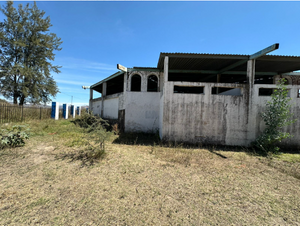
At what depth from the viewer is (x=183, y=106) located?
6.91m

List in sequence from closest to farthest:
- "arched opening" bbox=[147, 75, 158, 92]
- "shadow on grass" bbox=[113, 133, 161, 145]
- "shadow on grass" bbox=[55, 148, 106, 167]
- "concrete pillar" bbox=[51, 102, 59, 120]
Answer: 1. "shadow on grass" bbox=[55, 148, 106, 167]
2. "shadow on grass" bbox=[113, 133, 161, 145]
3. "arched opening" bbox=[147, 75, 158, 92]
4. "concrete pillar" bbox=[51, 102, 59, 120]

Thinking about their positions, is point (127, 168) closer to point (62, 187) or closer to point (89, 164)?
point (89, 164)

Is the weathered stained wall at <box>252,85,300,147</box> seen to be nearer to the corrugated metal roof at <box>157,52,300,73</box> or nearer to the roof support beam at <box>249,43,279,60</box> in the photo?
the roof support beam at <box>249,43,279,60</box>

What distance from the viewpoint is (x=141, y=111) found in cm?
960

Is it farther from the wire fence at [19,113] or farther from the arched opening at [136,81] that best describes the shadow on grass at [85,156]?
the wire fence at [19,113]

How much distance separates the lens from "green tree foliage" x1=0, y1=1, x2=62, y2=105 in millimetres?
17125

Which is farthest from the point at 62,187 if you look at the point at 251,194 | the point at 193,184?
the point at 251,194

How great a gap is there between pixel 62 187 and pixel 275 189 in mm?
4929

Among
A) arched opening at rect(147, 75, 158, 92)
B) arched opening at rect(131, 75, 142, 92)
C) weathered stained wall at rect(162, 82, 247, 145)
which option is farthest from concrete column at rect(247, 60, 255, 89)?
arched opening at rect(131, 75, 142, 92)

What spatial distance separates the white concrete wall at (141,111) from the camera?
9539mm

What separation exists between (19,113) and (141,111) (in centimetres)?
1068

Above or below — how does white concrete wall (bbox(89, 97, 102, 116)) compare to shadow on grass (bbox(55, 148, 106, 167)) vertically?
above

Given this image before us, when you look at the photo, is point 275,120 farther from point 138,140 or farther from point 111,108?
point 111,108

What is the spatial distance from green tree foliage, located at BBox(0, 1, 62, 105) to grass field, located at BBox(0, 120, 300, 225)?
17044 millimetres
